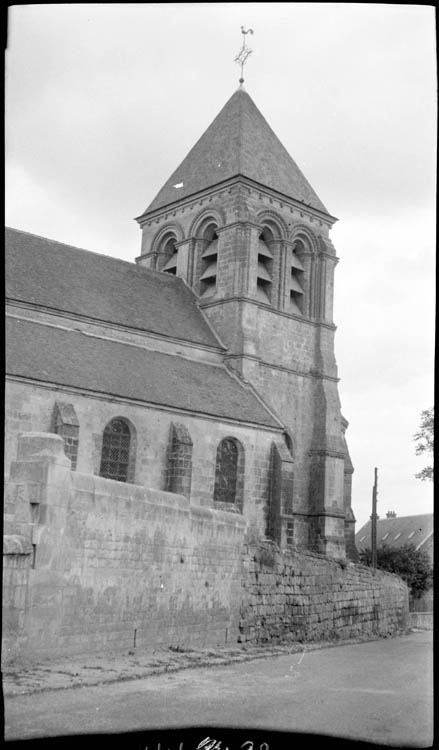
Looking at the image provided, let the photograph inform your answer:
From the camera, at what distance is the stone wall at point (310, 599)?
17859 millimetres

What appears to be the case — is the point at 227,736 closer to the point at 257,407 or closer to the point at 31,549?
the point at 31,549

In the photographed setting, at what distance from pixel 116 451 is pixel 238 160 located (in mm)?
14123

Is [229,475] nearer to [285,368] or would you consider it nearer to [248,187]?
[285,368]

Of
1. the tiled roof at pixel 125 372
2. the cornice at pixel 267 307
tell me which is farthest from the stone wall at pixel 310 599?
the cornice at pixel 267 307

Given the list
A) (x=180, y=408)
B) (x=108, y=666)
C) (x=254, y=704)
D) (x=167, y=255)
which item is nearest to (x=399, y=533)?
(x=167, y=255)

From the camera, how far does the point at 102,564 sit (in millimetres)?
13000

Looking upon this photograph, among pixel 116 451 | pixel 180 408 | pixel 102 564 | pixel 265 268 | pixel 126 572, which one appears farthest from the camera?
pixel 265 268

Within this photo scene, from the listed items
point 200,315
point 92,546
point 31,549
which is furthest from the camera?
point 200,315

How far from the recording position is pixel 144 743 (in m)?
5.88

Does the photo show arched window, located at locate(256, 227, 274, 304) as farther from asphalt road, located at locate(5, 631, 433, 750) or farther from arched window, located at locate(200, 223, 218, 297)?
→ asphalt road, located at locate(5, 631, 433, 750)

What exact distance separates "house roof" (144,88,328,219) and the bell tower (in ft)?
0.21

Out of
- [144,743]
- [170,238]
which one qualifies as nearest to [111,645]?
[144,743]

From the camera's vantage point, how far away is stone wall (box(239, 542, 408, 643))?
17.9m

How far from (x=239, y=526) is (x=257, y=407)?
31.6ft
